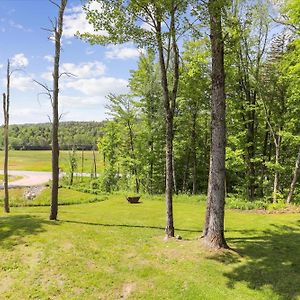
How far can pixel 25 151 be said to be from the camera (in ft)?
482

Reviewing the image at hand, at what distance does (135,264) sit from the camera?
1018cm

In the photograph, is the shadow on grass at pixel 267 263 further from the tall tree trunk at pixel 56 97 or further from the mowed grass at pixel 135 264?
the tall tree trunk at pixel 56 97

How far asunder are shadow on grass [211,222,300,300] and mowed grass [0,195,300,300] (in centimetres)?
2

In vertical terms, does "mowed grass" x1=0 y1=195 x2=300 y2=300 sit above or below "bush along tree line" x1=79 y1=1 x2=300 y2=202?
below

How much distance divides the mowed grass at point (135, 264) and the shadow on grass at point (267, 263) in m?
0.02

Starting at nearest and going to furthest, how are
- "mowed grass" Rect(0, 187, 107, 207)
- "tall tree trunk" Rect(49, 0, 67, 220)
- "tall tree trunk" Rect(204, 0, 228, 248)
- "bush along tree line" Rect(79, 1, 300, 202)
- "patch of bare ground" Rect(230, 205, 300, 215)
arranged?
"tall tree trunk" Rect(204, 0, 228, 248)
"tall tree trunk" Rect(49, 0, 67, 220)
"patch of bare ground" Rect(230, 205, 300, 215)
"bush along tree line" Rect(79, 1, 300, 202)
"mowed grass" Rect(0, 187, 107, 207)

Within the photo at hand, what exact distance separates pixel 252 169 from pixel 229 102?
6.00 metres

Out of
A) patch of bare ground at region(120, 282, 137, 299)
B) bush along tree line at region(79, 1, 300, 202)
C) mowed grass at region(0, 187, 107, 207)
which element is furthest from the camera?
mowed grass at region(0, 187, 107, 207)

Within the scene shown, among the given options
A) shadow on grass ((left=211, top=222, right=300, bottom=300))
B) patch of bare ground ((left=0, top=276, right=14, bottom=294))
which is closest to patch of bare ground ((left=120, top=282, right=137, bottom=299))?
shadow on grass ((left=211, top=222, right=300, bottom=300))

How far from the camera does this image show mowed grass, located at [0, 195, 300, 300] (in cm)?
872

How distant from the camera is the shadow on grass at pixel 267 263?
8.80 meters

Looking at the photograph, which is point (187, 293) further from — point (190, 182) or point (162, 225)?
point (190, 182)

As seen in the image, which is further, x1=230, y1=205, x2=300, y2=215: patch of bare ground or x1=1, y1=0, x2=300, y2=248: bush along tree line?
x1=230, y1=205, x2=300, y2=215: patch of bare ground

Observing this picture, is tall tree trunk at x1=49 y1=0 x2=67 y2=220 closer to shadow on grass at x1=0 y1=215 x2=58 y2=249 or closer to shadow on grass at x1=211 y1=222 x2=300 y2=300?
shadow on grass at x1=0 y1=215 x2=58 y2=249
